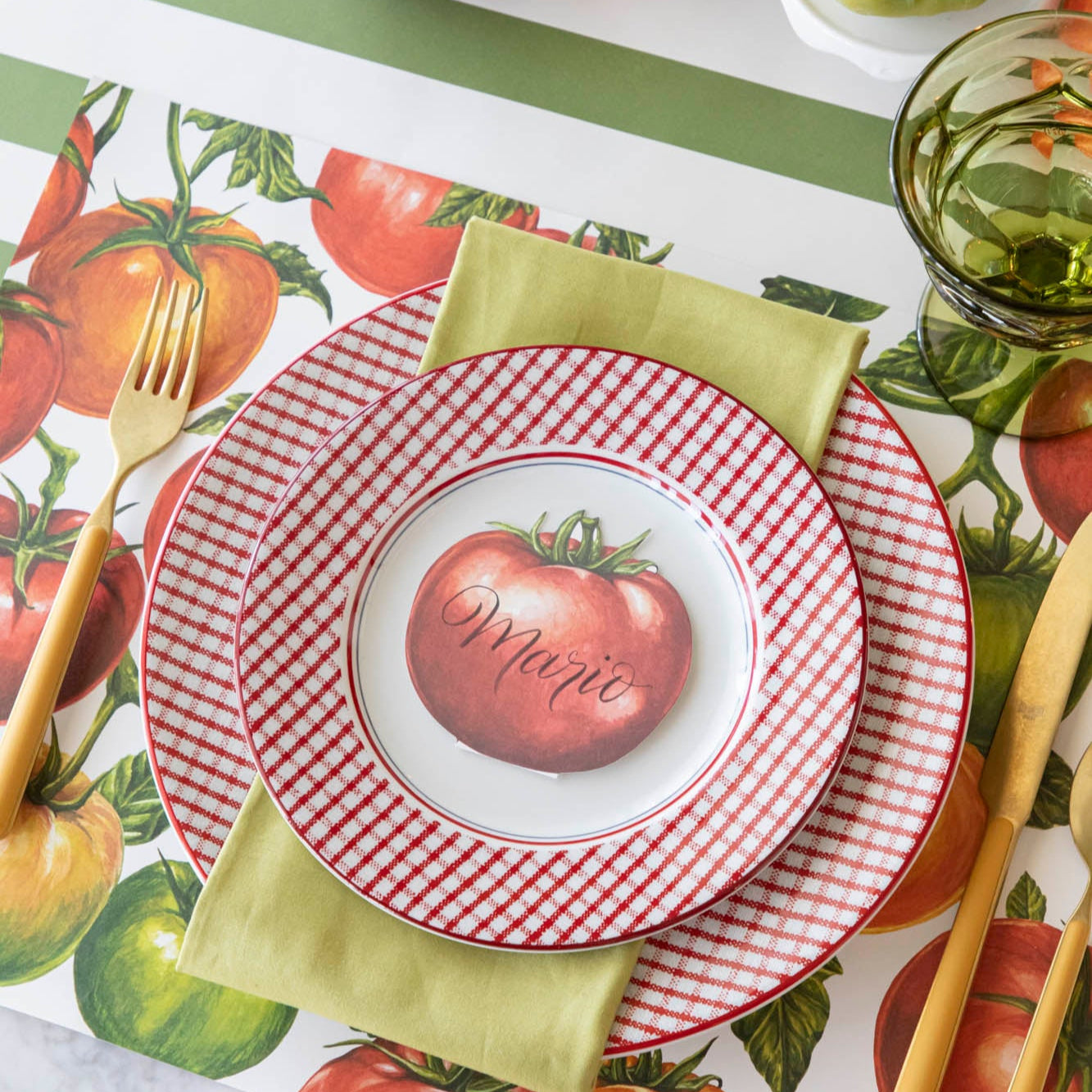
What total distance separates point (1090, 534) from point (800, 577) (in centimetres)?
21

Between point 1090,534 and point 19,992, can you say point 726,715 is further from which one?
point 19,992

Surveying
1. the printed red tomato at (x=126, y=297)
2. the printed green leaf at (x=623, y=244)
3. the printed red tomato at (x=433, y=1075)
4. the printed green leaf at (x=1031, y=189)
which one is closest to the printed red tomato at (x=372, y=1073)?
the printed red tomato at (x=433, y=1075)

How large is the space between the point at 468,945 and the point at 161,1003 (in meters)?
0.22

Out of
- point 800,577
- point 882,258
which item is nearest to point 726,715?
point 800,577

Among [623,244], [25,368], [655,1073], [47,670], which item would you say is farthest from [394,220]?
[655,1073]

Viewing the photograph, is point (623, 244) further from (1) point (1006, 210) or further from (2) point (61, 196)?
(2) point (61, 196)

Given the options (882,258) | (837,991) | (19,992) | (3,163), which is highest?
(882,258)

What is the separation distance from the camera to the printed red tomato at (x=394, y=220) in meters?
0.76

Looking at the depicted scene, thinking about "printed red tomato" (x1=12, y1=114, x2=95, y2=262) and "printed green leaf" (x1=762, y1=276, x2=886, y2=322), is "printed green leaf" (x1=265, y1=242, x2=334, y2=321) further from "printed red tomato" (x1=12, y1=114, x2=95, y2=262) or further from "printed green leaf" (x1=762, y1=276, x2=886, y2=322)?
"printed green leaf" (x1=762, y1=276, x2=886, y2=322)

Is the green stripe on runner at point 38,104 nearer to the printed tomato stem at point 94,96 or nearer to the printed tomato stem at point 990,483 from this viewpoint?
the printed tomato stem at point 94,96

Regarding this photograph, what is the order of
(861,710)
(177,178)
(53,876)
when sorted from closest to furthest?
(861,710)
(53,876)
(177,178)

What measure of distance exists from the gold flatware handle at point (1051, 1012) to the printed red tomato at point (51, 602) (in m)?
0.60

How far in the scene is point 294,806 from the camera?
56 cm

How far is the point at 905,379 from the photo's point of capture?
0.72 m
